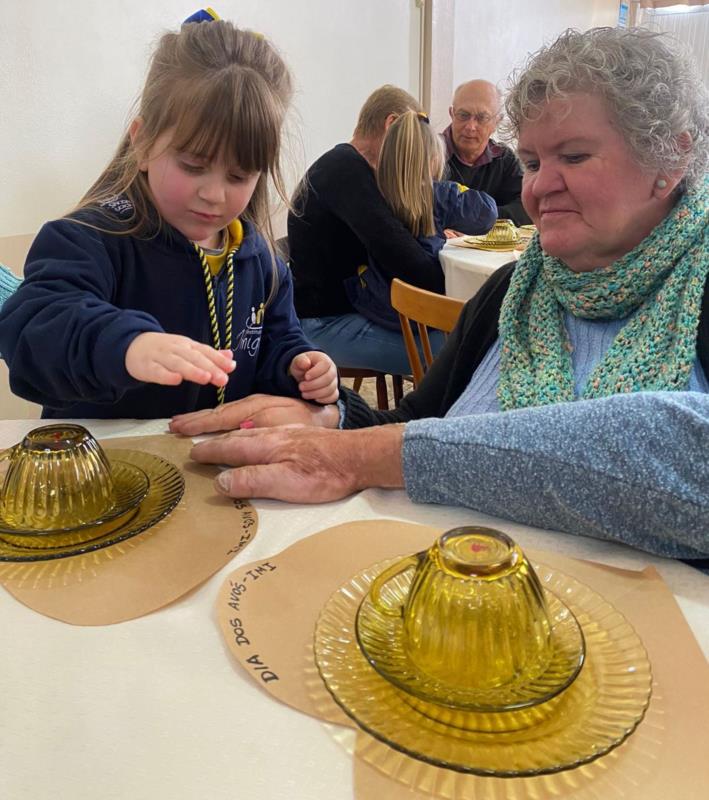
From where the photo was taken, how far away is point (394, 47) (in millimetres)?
4508

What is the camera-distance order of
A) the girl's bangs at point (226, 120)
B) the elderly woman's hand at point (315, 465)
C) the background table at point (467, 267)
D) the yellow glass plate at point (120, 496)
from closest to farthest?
the yellow glass plate at point (120, 496) < the elderly woman's hand at point (315, 465) < the girl's bangs at point (226, 120) < the background table at point (467, 267)

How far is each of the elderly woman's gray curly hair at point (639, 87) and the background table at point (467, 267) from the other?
4.13 ft

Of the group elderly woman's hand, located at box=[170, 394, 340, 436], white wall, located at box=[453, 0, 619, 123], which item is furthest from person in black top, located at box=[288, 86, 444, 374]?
white wall, located at box=[453, 0, 619, 123]

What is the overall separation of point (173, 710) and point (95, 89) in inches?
98.3

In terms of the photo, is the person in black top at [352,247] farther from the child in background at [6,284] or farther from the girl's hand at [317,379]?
the girl's hand at [317,379]

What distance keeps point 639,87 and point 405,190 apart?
1.69m

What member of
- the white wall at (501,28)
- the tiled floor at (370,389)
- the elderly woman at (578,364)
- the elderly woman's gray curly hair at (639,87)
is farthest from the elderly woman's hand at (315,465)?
the white wall at (501,28)

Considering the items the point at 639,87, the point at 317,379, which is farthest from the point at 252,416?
the point at 639,87

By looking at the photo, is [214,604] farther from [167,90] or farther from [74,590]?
[167,90]

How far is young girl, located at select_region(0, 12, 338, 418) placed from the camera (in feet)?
3.34

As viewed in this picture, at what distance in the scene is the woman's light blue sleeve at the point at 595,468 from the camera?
708 mm

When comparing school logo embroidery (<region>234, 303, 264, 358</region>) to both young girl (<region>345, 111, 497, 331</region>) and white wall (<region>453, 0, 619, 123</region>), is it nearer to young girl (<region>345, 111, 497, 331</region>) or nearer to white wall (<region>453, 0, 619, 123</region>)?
young girl (<region>345, 111, 497, 331</region>)

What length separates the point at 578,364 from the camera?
1.16m

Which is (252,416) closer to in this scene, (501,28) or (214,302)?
(214,302)
